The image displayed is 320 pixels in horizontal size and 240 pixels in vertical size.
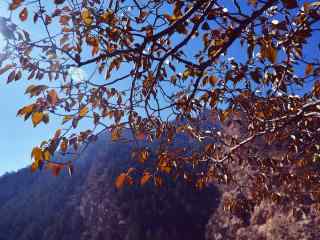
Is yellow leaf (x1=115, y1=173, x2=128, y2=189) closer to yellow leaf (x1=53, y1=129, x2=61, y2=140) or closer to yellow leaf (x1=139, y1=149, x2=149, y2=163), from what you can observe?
yellow leaf (x1=53, y1=129, x2=61, y2=140)

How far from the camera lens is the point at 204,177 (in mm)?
6379

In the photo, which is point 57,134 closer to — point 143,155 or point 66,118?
point 66,118

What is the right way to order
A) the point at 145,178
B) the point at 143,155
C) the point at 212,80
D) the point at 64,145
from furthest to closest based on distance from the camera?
the point at 143,155
the point at 145,178
the point at 212,80
the point at 64,145

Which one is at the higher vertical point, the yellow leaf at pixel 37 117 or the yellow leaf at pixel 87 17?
the yellow leaf at pixel 87 17

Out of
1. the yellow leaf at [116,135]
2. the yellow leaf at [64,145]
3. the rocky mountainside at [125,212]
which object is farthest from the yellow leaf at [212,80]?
the rocky mountainside at [125,212]

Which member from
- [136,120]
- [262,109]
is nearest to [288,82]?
[262,109]

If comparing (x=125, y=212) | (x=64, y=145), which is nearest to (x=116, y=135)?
(x=64, y=145)

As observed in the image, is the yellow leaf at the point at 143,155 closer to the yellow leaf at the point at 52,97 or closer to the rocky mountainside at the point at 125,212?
the yellow leaf at the point at 52,97

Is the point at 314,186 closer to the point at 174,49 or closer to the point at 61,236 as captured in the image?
the point at 174,49

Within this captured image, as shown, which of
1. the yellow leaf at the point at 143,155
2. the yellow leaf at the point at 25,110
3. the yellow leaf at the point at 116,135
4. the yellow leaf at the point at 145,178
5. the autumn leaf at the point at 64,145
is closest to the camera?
the yellow leaf at the point at 25,110

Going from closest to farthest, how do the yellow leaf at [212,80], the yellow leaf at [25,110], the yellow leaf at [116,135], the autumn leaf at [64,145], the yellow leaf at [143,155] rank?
the yellow leaf at [25,110] < the autumn leaf at [64,145] < the yellow leaf at [212,80] < the yellow leaf at [116,135] < the yellow leaf at [143,155]

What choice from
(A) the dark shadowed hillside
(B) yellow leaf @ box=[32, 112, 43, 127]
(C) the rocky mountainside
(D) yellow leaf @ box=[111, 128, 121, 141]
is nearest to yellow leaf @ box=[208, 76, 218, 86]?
(D) yellow leaf @ box=[111, 128, 121, 141]

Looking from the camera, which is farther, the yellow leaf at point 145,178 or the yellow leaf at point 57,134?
the yellow leaf at point 145,178

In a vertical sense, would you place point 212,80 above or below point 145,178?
above
